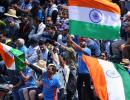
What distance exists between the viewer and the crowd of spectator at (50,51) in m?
14.4

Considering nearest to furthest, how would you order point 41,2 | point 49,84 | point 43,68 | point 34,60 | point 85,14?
point 85,14, point 49,84, point 43,68, point 34,60, point 41,2

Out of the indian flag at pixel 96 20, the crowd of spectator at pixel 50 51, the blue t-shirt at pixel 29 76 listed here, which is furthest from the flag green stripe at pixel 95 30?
the blue t-shirt at pixel 29 76

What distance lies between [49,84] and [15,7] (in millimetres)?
8783

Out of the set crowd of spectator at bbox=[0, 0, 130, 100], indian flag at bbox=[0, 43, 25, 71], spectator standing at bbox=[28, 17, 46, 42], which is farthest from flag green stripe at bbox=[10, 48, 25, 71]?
spectator standing at bbox=[28, 17, 46, 42]

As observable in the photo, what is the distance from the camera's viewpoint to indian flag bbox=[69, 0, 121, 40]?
1230cm

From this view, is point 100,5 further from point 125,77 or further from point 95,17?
point 125,77

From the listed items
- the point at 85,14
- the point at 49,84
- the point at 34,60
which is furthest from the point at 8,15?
the point at 85,14

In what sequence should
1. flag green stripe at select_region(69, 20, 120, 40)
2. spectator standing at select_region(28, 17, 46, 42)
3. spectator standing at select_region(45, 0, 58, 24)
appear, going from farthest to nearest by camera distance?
spectator standing at select_region(45, 0, 58, 24), spectator standing at select_region(28, 17, 46, 42), flag green stripe at select_region(69, 20, 120, 40)

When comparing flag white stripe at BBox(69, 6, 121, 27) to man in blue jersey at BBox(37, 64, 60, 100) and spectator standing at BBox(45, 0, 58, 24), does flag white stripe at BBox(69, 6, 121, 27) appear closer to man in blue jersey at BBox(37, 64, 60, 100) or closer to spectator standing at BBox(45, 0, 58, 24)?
man in blue jersey at BBox(37, 64, 60, 100)

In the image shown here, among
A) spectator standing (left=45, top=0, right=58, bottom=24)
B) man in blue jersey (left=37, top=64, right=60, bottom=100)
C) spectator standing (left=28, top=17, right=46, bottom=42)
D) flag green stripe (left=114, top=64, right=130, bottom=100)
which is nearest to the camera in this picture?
flag green stripe (left=114, top=64, right=130, bottom=100)

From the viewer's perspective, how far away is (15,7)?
22.7m

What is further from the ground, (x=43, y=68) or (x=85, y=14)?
(x=85, y=14)

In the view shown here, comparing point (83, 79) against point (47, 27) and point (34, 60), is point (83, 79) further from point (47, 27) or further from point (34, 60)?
point (47, 27)

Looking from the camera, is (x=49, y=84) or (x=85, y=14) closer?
(x=85, y=14)
